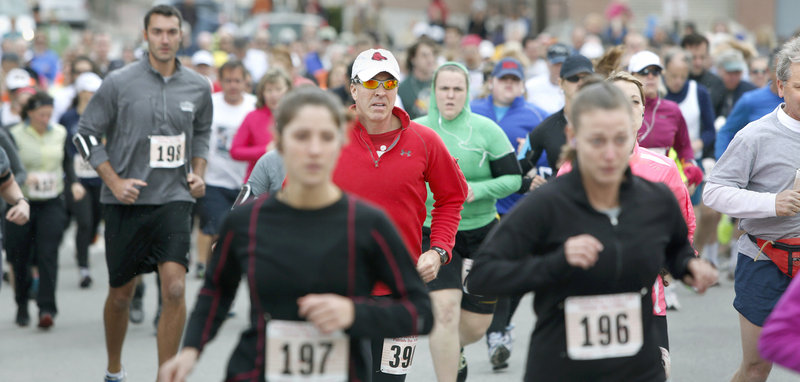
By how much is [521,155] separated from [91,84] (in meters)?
5.13

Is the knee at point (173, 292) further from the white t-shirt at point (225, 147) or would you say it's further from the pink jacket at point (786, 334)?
the pink jacket at point (786, 334)

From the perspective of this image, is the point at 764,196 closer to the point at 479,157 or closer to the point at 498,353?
the point at 479,157

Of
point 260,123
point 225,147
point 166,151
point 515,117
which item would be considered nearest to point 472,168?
point 166,151

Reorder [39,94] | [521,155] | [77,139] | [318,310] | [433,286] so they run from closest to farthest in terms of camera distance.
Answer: [318,310], [433,286], [77,139], [521,155], [39,94]

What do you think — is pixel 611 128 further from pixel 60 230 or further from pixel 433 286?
pixel 60 230

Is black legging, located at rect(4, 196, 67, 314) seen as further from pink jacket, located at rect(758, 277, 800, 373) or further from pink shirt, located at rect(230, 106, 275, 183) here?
pink jacket, located at rect(758, 277, 800, 373)

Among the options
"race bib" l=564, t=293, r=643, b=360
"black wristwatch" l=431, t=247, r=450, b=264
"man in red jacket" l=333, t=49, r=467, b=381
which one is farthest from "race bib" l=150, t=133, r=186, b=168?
"race bib" l=564, t=293, r=643, b=360

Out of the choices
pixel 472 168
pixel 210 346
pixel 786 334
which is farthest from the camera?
pixel 210 346

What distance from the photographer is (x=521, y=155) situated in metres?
8.30

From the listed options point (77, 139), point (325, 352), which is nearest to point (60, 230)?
point (77, 139)

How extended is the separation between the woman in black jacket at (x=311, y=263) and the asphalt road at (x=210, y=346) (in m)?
3.84

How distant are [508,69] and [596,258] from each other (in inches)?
216

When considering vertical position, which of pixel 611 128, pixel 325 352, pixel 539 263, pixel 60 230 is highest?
pixel 611 128

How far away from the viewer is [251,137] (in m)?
9.86
